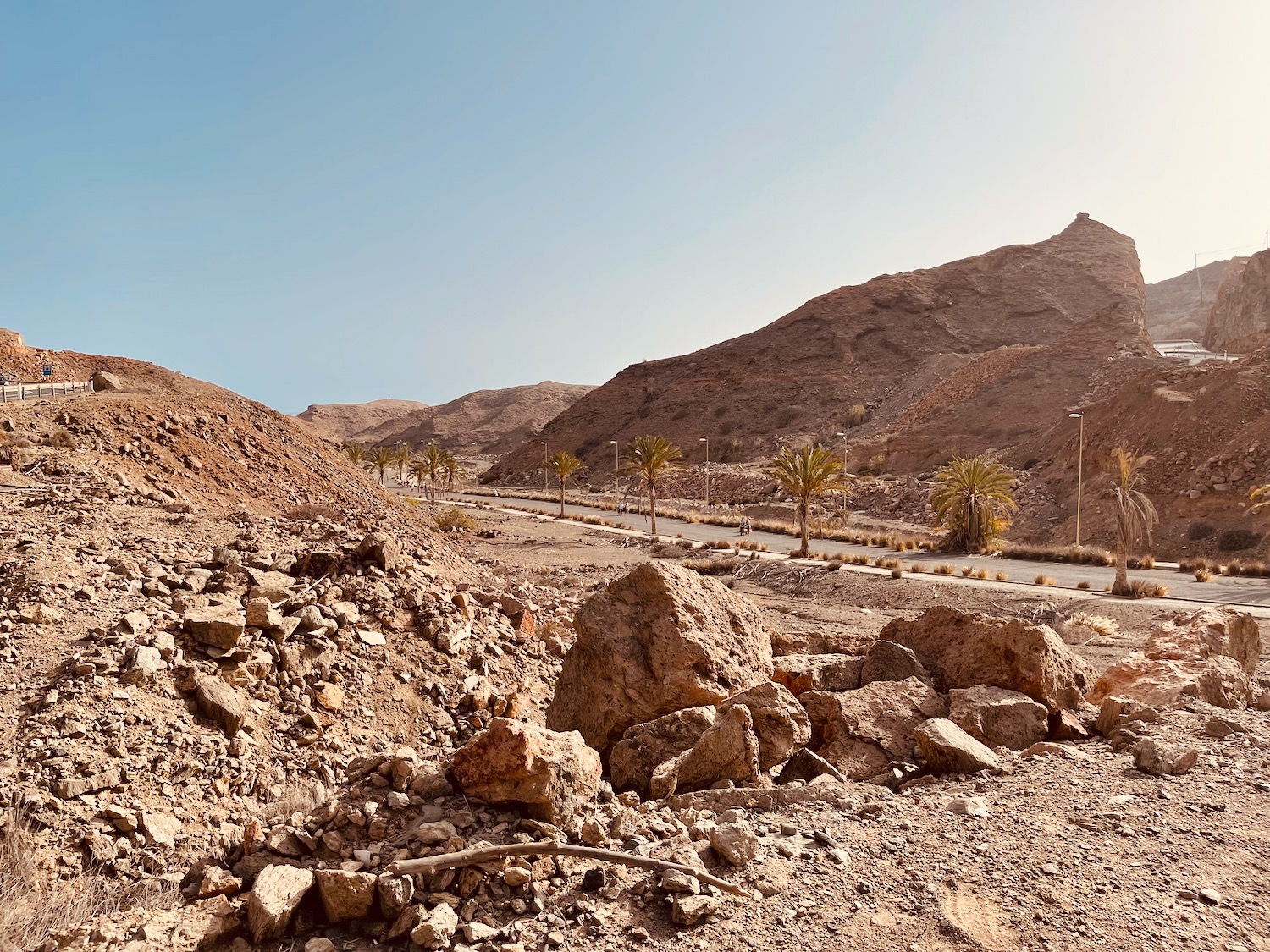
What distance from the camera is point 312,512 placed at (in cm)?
1794

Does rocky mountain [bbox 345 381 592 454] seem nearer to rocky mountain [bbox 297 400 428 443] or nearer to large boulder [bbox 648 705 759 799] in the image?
rocky mountain [bbox 297 400 428 443]

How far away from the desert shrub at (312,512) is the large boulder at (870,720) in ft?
44.5

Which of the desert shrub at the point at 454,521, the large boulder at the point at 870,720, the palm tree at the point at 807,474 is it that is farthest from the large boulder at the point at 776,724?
the desert shrub at the point at 454,521

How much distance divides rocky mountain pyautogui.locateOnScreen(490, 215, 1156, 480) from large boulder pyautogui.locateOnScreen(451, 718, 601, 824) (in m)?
63.2

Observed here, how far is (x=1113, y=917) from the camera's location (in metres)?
3.42

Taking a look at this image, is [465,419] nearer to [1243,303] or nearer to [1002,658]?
[1243,303]

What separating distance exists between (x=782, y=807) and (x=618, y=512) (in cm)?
4921

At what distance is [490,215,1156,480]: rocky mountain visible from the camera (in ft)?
227

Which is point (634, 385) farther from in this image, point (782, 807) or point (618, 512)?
point (782, 807)

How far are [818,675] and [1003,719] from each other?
5.37 ft

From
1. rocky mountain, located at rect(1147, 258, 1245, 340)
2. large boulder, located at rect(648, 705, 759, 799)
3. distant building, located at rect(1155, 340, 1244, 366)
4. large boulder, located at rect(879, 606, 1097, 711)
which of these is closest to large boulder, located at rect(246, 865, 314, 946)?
large boulder, located at rect(648, 705, 759, 799)

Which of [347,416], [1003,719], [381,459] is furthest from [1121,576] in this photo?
[347,416]

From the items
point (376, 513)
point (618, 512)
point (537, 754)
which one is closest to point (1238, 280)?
point (618, 512)

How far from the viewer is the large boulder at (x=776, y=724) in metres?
5.34
